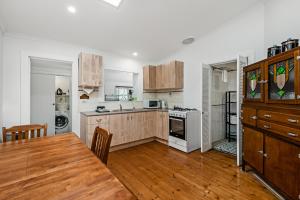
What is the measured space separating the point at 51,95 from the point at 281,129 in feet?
17.4

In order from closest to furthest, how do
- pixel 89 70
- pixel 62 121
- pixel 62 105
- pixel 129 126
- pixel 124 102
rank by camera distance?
pixel 89 70 → pixel 129 126 → pixel 124 102 → pixel 62 121 → pixel 62 105

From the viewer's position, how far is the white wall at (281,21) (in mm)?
2038

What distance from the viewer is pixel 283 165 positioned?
1.62m

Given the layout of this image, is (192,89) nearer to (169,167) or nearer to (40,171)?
(169,167)

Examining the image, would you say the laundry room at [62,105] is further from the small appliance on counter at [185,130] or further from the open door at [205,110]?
the open door at [205,110]

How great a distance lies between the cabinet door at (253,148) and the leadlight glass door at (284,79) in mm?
556

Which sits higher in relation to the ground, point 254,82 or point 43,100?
point 254,82

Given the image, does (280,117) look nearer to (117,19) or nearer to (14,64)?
(117,19)

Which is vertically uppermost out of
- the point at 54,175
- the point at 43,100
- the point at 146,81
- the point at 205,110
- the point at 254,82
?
the point at 146,81

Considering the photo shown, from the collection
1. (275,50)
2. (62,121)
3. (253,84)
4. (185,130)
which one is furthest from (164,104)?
(62,121)

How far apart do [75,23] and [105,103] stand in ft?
6.14

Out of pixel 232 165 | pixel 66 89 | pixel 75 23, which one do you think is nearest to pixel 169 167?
pixel 232 165

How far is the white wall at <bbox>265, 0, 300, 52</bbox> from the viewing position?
204cm

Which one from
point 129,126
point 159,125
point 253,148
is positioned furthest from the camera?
point 159,125
